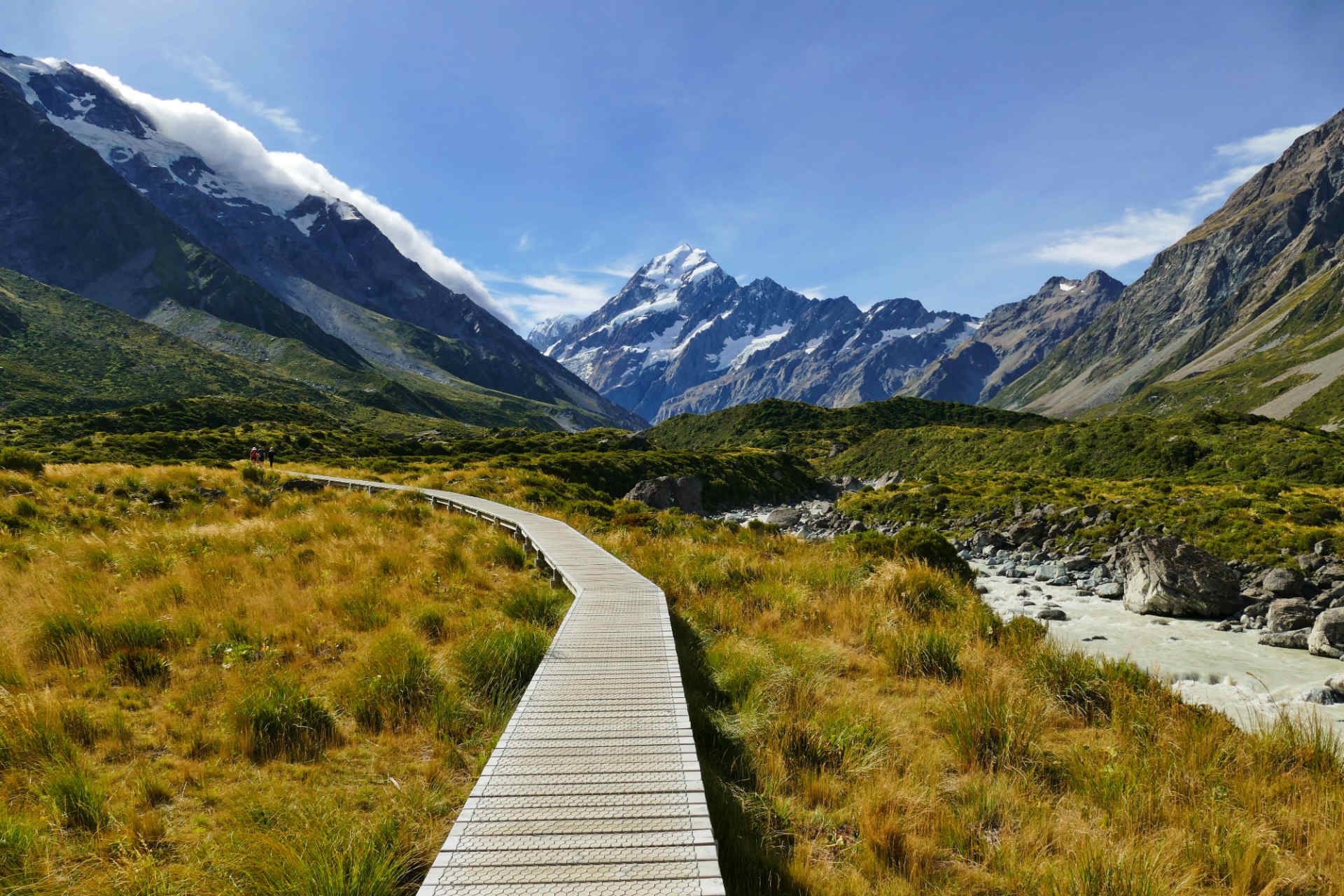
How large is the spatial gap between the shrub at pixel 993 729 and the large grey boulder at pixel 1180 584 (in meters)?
15.0

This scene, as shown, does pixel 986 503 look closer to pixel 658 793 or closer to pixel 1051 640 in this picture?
pixel 1051 640

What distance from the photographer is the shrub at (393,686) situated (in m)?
6.19

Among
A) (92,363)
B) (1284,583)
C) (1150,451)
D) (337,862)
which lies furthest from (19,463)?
(92,363)

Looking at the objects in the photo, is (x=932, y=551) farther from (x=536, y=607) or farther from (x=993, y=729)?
(x=536, y=607)

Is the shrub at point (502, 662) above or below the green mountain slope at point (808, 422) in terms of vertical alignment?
below

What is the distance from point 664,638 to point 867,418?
401ft

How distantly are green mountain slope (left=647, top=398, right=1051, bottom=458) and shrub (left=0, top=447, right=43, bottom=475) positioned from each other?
89.0 meters

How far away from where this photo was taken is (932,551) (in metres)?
15.7

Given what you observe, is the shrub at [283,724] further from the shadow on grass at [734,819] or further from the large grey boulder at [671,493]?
the large grey boulder at [671,493]

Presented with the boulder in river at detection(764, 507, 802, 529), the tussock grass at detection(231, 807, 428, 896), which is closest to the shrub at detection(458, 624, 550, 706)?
the tussock grass at detection(231, 807, 428, 896)

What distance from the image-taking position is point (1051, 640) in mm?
8758

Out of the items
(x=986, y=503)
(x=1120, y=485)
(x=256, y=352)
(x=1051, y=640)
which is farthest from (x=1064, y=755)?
(x=256, y=352)

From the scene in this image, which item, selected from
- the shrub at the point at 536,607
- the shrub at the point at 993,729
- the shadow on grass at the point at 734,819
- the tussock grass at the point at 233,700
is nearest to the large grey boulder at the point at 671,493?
the tussock grass at the point at 233,700

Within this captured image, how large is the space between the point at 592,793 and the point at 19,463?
27.6 m
